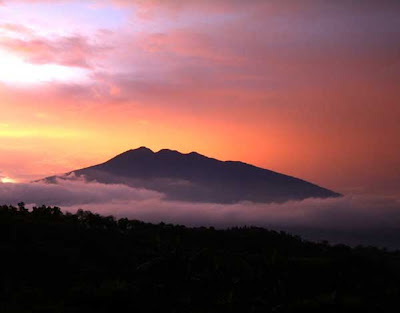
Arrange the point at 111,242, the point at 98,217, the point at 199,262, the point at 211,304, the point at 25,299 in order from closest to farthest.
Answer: the point at 25,299 → the point at 211,304 → the point at 199,262 → the point at 111,242 → the point at 98,217

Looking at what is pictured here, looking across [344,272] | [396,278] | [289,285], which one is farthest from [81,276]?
[396,278]

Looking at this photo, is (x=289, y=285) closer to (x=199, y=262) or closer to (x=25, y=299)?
(x=199, y=262)

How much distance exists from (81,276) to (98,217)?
17.4m

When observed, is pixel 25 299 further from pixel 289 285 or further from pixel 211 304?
pixel 289 285

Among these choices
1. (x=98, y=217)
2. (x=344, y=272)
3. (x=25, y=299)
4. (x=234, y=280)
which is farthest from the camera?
(x=98, y=217)

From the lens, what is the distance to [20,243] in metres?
37.8

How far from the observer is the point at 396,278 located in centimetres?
4178

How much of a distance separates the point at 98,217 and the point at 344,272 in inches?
870

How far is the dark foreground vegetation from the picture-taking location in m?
28.7

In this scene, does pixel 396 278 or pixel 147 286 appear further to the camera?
pixel 396 278

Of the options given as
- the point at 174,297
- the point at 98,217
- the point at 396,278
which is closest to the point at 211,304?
the point at 174,297

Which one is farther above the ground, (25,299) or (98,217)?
(98,217)

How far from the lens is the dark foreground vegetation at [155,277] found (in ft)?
94.3

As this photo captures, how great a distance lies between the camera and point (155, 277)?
33.3m
